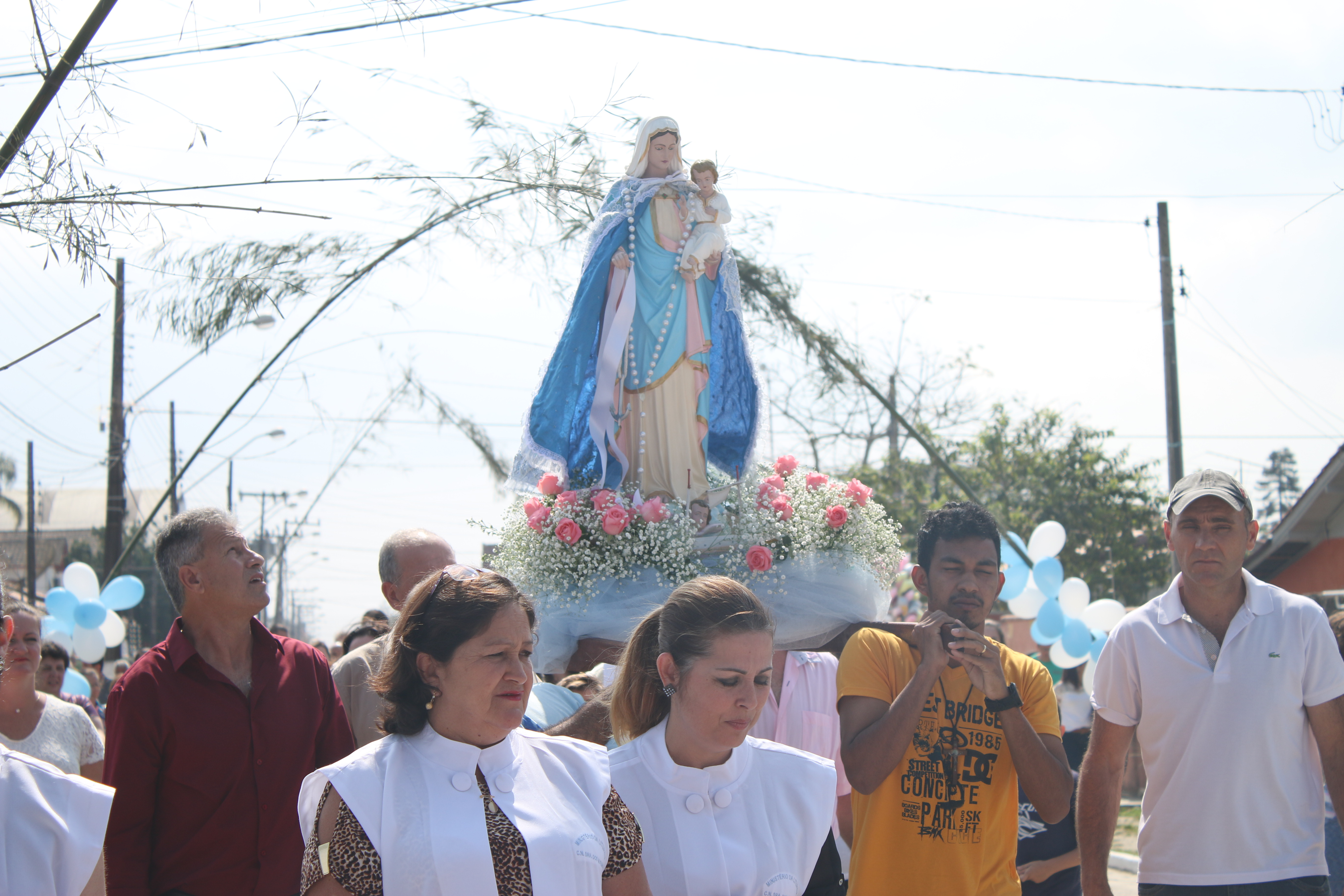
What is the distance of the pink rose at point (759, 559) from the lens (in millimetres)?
5051

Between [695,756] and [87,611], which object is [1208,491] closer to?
[695,756]

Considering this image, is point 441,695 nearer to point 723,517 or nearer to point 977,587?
point 977,587

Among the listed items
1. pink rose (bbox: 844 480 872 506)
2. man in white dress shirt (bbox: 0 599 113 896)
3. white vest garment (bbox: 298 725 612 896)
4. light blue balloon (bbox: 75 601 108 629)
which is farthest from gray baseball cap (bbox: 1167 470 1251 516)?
light blue balloon (bbox: 75 601 108 629)

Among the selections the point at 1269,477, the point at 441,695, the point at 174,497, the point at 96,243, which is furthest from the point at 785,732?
the point at 1269,477

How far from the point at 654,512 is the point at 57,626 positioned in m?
8.45

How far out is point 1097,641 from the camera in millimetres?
9875

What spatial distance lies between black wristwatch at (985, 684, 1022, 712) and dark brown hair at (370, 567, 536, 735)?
148cm

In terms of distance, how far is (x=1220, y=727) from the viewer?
3469 millimetres

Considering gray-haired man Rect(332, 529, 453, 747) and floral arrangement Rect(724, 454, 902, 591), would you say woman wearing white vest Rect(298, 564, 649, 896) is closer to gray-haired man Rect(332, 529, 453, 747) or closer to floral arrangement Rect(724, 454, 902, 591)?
gray-haired man Rect(332, 529, 453, 747)

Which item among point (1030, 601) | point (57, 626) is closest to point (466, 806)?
point (1030, 601)

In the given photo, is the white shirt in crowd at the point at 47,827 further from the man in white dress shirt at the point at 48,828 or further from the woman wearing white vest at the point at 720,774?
the woman wearing white vest at the point at 720,774

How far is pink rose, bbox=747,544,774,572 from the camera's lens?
5051 millimetres

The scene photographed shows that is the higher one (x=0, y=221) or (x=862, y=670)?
(x=0, y=221)

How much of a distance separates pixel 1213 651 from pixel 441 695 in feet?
7.96
